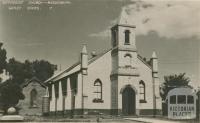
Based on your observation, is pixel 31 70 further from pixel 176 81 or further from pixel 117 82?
pixel 176 81

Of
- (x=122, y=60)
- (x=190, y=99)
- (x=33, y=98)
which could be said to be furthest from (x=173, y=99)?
(x=33, y=98)

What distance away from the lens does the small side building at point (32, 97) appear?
4028 cm

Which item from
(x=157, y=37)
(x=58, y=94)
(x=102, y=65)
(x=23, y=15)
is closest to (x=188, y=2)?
(x=157, y=37)

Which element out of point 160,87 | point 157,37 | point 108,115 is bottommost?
point 108,115

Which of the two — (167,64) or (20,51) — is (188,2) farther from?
(20,51)

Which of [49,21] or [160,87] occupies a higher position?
[49,21]

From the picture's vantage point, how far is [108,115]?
30531 millimetres

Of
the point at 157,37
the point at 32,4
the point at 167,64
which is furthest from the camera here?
the point at 167,64

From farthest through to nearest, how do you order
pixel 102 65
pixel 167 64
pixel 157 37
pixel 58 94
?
pixel 58 94 < pixel 102 65 < pixel 167 64 < pixel 157 37

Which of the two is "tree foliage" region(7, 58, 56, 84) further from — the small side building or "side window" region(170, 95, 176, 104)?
"side window" region(170, 95, 176, 104)

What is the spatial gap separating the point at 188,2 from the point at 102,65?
10.6 meters

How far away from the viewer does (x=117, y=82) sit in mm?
31062

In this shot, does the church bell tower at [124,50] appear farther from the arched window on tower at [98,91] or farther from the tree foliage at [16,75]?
the tree foliage at [16,75]

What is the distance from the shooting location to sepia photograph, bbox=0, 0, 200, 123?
23.5 metres
